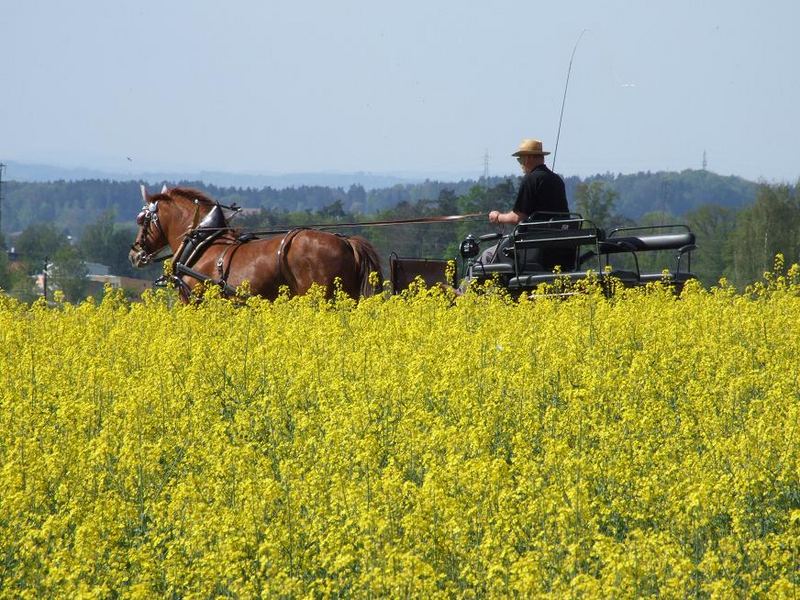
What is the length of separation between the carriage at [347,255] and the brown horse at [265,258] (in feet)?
0.03

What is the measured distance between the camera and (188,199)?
16.2 m

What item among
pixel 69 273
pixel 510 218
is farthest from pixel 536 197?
pixel 69 273

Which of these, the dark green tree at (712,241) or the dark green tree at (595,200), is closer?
the dark green tree at (712,241)

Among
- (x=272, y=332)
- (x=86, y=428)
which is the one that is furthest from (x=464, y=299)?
(x=86, y=428)

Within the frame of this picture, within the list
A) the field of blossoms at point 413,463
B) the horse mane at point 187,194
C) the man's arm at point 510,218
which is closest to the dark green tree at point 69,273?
the horse mane at point 187,194

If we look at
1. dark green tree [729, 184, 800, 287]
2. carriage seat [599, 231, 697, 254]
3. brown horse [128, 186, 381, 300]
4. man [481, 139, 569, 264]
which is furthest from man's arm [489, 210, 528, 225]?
dark green tree [729, 184, 800, 287]

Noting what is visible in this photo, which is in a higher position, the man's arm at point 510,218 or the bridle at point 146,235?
the man's arm at point 510,218

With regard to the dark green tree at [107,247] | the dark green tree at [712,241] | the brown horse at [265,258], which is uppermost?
the brown horse at [265,258]

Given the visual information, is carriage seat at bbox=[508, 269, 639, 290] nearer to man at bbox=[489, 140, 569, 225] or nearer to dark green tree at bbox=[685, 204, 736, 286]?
man at bbox=[489, 140, 569, 225]

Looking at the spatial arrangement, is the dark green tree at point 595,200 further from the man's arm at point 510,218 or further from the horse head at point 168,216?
the man's arm at point 510,218

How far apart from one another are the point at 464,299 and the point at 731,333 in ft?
7.21

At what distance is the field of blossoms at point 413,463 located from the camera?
4.93 metres

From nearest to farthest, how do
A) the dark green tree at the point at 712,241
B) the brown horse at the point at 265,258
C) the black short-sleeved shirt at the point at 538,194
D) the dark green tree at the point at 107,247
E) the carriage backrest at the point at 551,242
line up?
the carriage backrest at the point at 551,242
the black short-sleeved shirt at the point at 538,194
the brown horse at the point at 265,258
the dark green tree at the point at 712,241
the dark green tree at the point at 107,247

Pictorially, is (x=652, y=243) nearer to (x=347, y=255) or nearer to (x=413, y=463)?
(x=347, y=255)
